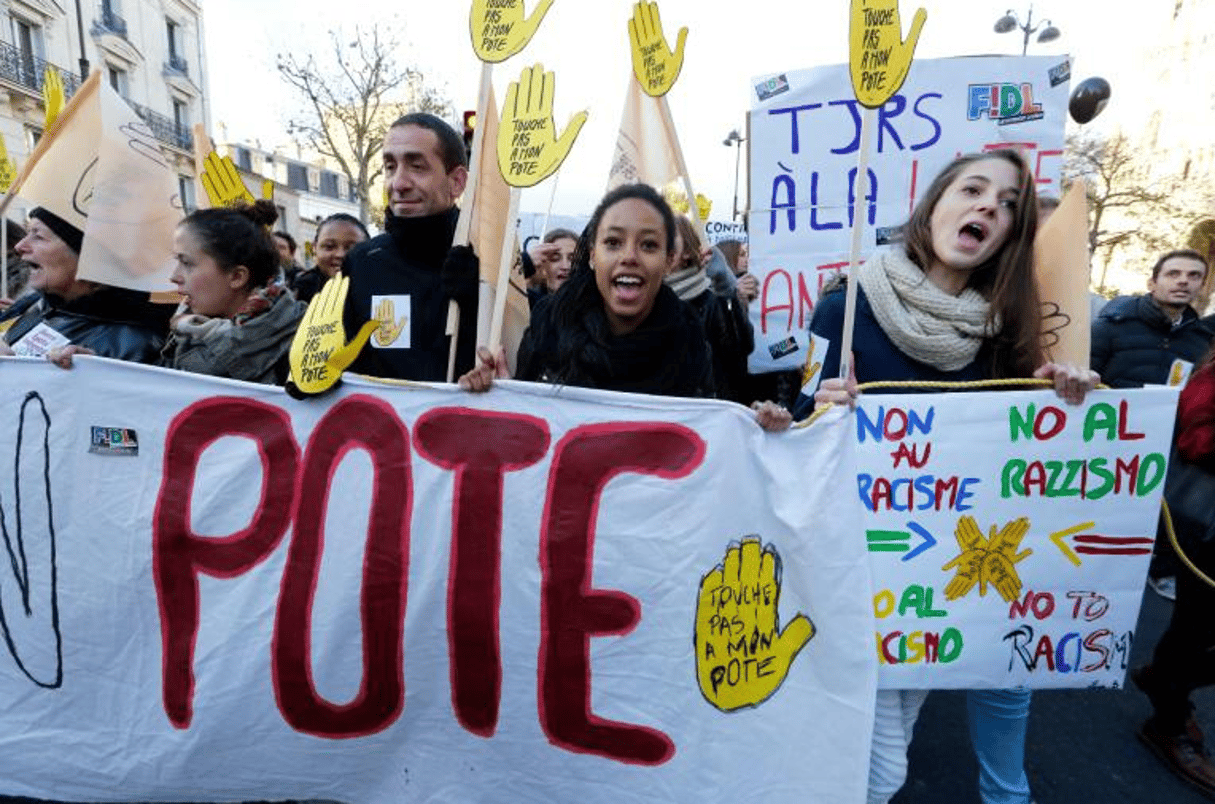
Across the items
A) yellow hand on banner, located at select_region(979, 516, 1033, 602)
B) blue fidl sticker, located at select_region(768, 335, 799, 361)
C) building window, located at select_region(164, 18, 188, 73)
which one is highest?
building window, located at select_region(164, 18, 188, 73)

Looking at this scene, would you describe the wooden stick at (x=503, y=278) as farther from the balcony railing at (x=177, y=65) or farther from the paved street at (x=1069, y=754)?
the balcony railing at (x=177, y=65)

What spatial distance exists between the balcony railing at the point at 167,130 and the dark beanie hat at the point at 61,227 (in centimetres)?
3072

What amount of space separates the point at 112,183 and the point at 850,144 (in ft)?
8.97

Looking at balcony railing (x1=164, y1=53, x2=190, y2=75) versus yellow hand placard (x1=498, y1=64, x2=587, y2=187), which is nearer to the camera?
yellow hand placard (x1=498, y1=64, x2=587, y2=187)

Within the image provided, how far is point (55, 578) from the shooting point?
5.85 ft

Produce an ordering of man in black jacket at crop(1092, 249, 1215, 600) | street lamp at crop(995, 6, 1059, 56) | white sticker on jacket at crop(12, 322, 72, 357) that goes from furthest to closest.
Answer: street lamp at crop(995, 6, 1059, 56), man in black jacket at crop(1092, 249, 1215, 600), white sticker on jacket at crop(12, 322, 72, 357)

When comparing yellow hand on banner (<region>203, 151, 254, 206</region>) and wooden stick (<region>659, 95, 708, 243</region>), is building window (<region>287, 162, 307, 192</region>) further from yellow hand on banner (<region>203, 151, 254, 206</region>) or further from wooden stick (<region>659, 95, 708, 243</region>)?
wooden stick (<region>659, 95, 708, 243</region>)

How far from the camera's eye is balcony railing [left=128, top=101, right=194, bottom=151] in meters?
28.1

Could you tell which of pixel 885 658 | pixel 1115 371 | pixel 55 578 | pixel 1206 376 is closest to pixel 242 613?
pixel 55 578

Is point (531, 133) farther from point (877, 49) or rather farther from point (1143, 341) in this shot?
point (1143, 341)

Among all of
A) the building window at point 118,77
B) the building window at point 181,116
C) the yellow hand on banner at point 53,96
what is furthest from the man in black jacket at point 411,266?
the building window at point 181,116

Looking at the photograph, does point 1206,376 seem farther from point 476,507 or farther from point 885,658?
point 476,507

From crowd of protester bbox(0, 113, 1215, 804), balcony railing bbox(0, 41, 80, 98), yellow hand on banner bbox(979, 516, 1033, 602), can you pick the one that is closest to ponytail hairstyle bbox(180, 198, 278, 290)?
crowd of protester bbox(0, 113, 1215, 804)

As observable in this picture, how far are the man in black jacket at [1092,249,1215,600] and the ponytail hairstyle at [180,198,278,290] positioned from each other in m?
4.55
